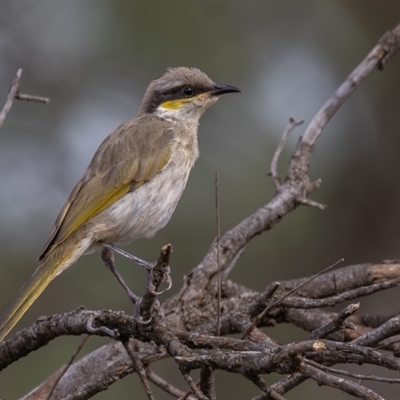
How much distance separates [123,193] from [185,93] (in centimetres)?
118

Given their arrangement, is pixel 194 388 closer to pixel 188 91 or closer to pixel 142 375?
pixel 142 375

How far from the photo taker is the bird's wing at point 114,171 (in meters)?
4.84

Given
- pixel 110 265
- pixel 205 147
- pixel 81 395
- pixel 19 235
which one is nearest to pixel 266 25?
pixel 205 147

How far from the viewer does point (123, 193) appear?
501 cm

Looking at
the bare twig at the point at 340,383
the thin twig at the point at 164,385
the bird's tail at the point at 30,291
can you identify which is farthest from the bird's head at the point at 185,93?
the bare twig at the point at 340,383

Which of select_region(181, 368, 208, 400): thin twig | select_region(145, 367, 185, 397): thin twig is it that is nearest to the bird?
select_region(145, 367, 185, 397): thin twig

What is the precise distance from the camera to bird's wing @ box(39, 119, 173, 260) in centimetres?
484

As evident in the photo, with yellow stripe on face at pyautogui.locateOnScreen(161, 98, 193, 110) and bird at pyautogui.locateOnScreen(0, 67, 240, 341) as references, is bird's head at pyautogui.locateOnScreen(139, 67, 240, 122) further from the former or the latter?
bird at pyautogui.locateOnScreen(0, 67, 240, 341)

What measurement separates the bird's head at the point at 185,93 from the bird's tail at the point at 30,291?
1.65 metres

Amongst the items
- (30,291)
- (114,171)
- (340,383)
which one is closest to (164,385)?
(30,291)

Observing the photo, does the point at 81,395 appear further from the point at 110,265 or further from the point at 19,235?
the point at 19,235

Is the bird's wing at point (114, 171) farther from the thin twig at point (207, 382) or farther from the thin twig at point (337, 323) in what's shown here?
the thin twig at point (337, 323)

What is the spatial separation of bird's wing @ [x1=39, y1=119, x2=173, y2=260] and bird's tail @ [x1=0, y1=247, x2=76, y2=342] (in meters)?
0.13

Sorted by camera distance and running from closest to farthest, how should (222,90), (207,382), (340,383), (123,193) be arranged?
(340,383) → (207,382) → (123,193) → (222,90)
